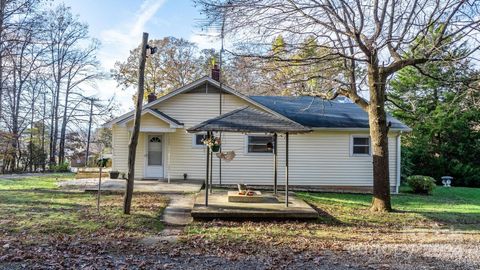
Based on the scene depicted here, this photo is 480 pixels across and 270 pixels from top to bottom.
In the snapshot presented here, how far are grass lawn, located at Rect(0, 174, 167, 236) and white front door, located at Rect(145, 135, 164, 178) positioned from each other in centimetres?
427

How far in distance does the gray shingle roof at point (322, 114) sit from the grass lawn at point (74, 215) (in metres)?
7.58

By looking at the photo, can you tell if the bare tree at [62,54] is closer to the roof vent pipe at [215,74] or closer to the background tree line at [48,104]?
the background tree line at [48,104]

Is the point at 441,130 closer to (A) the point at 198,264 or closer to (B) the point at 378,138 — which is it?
(B) the point at 378,138

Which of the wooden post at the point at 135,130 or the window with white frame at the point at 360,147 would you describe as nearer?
the wooden post at the point at 135,130

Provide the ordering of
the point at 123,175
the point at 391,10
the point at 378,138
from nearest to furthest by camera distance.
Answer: the point at 391,10
the point at 378,138
the point at 123,175

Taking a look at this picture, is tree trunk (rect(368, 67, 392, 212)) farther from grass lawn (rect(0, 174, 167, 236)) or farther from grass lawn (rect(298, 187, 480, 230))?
grass lawn (rect(0, 174, 167, 236))

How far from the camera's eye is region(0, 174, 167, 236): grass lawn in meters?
7.66

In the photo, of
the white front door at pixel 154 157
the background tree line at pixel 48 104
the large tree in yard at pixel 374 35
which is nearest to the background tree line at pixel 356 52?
the large tree in yard at pixel 374 35

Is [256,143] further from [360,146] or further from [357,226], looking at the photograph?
[357,226]

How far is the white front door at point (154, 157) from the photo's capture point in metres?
16.3

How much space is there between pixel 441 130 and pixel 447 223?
17.1 m

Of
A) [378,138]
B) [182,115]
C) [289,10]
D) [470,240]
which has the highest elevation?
[289,10]

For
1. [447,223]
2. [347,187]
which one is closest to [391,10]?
[447,223]

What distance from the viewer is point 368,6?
385 inches
